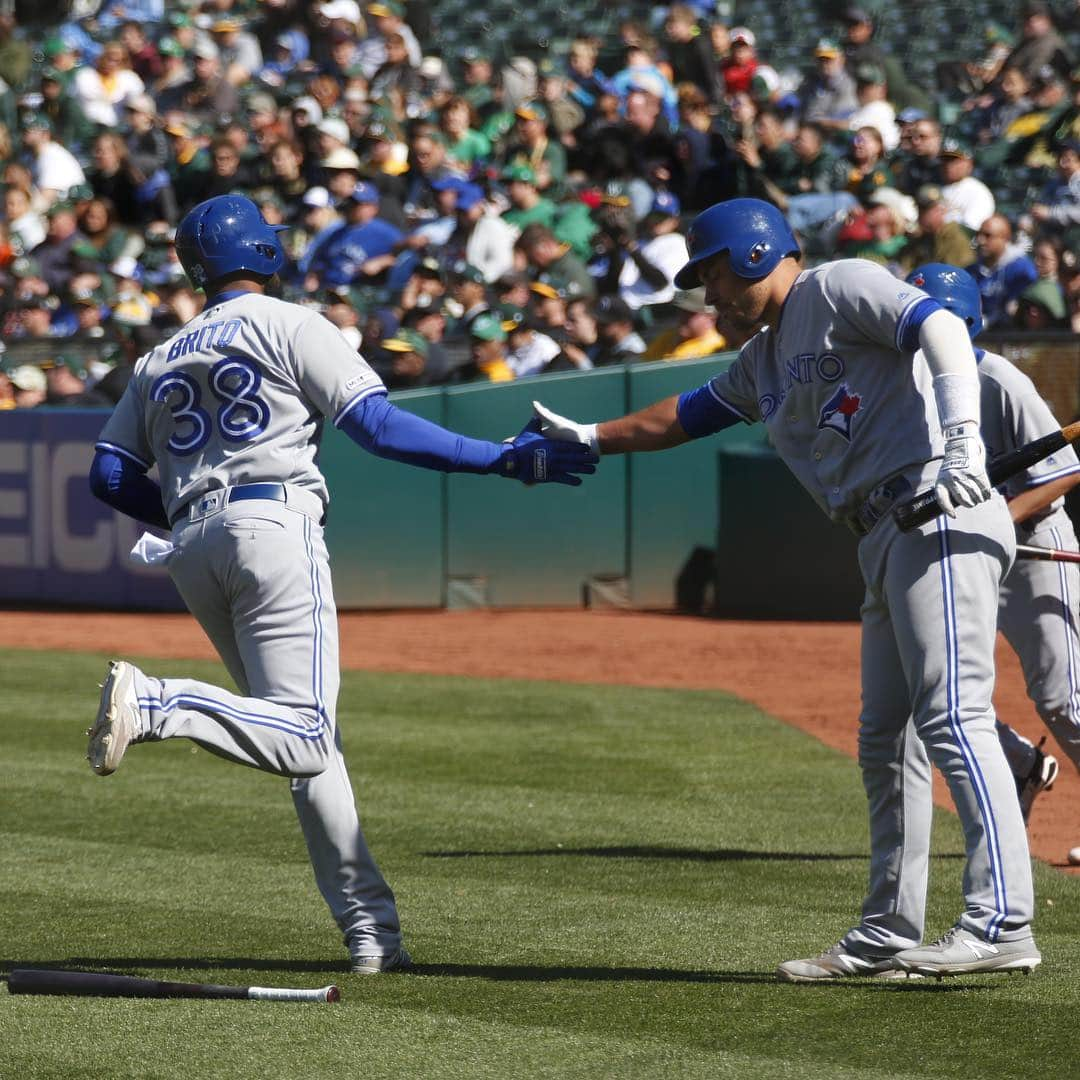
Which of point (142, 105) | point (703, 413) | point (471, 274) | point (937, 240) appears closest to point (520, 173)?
point (471, 274)

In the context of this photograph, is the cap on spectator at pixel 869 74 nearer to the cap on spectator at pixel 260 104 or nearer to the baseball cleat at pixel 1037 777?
the cap on spectator at pixel 260 104

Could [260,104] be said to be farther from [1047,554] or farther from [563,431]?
[563,431]

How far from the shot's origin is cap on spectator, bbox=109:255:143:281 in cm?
1672

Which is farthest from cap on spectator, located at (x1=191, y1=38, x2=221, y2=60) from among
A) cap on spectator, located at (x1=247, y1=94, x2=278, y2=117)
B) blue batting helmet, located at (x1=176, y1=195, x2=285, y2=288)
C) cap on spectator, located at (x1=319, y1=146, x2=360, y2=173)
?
blue batting helmet, located at (x1=176, y1=195, x2=285, y2=288)

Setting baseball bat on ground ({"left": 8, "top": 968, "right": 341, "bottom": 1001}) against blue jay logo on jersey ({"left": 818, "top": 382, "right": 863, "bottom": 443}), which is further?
blue jay logo on jersey ({"left": 818, "top": 382, "right": 863, "bottom": 443})

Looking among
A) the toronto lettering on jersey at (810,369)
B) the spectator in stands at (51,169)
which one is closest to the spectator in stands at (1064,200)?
the spectator in stands at (51,169)

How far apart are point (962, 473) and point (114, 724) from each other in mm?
2019

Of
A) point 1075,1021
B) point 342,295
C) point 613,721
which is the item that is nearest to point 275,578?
point 1075,1021

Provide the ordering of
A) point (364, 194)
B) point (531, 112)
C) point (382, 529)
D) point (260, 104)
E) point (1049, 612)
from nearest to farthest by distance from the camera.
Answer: point (1049, 612) → point (382, 529) → point (364, 194) → point (531, 112) → point (260, 104)

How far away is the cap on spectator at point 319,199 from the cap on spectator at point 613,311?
340 cm

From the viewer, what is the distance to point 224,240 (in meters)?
4.87

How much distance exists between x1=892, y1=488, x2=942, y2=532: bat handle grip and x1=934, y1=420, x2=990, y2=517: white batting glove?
3cm

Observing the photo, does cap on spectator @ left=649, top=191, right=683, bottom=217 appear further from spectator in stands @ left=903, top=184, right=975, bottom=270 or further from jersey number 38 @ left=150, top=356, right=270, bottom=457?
jersey number 38 @ left=150, top=356, right=270, bottom=457

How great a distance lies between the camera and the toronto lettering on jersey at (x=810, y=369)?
182 inches
